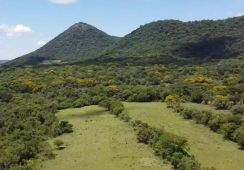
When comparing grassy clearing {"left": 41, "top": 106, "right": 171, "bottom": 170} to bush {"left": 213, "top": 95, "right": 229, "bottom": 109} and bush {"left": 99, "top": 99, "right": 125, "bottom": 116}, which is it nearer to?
bush {"left": 99, "top": 99, "right": 125, "bottom": 116}

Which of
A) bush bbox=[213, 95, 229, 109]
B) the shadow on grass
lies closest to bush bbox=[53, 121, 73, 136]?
the shadow on grass

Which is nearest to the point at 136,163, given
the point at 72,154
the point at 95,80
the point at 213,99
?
the point at 72,154

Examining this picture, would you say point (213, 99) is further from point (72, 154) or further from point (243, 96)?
point (72, 154)

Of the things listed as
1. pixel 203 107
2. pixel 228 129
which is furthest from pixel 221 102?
pixel 228 129

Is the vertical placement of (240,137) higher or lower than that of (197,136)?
higher

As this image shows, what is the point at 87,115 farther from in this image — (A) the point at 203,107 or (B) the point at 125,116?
(A) the point at 203,107

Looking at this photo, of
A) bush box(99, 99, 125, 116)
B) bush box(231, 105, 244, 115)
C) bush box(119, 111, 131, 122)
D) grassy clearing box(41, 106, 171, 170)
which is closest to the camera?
grassy clearing box(41, 106, 171, 170)
